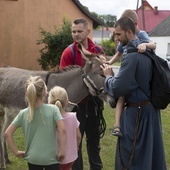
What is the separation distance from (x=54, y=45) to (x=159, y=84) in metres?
15.9

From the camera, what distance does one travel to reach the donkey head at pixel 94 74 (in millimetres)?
4656

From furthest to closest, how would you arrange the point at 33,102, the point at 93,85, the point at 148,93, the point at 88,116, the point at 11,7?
1. the point at 11,7
2. the point at 88,116
3. the point at 93,85
4. the point at 148,93
5. the point at 33,102

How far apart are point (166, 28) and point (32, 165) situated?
4767 centimetres

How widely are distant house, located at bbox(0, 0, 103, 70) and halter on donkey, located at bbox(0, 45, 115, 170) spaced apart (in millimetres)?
14200

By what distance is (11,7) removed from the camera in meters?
19.6

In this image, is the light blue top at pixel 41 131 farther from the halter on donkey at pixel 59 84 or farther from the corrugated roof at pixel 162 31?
the corrugated roof at pixel 162 31

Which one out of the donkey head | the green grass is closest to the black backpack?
the donkey head

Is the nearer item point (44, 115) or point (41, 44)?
point (44, 115)

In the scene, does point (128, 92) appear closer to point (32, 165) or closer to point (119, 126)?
point (119, 126)

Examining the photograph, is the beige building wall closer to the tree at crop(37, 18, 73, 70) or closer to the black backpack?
the tree at crop(37, 18, 73, 70)

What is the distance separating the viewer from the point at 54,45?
19.1 m

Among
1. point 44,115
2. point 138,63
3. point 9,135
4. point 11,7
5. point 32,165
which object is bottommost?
point 32,165

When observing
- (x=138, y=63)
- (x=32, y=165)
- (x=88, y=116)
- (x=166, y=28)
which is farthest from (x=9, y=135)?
(x=166, y=28)

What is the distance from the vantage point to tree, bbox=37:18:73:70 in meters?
18.8
